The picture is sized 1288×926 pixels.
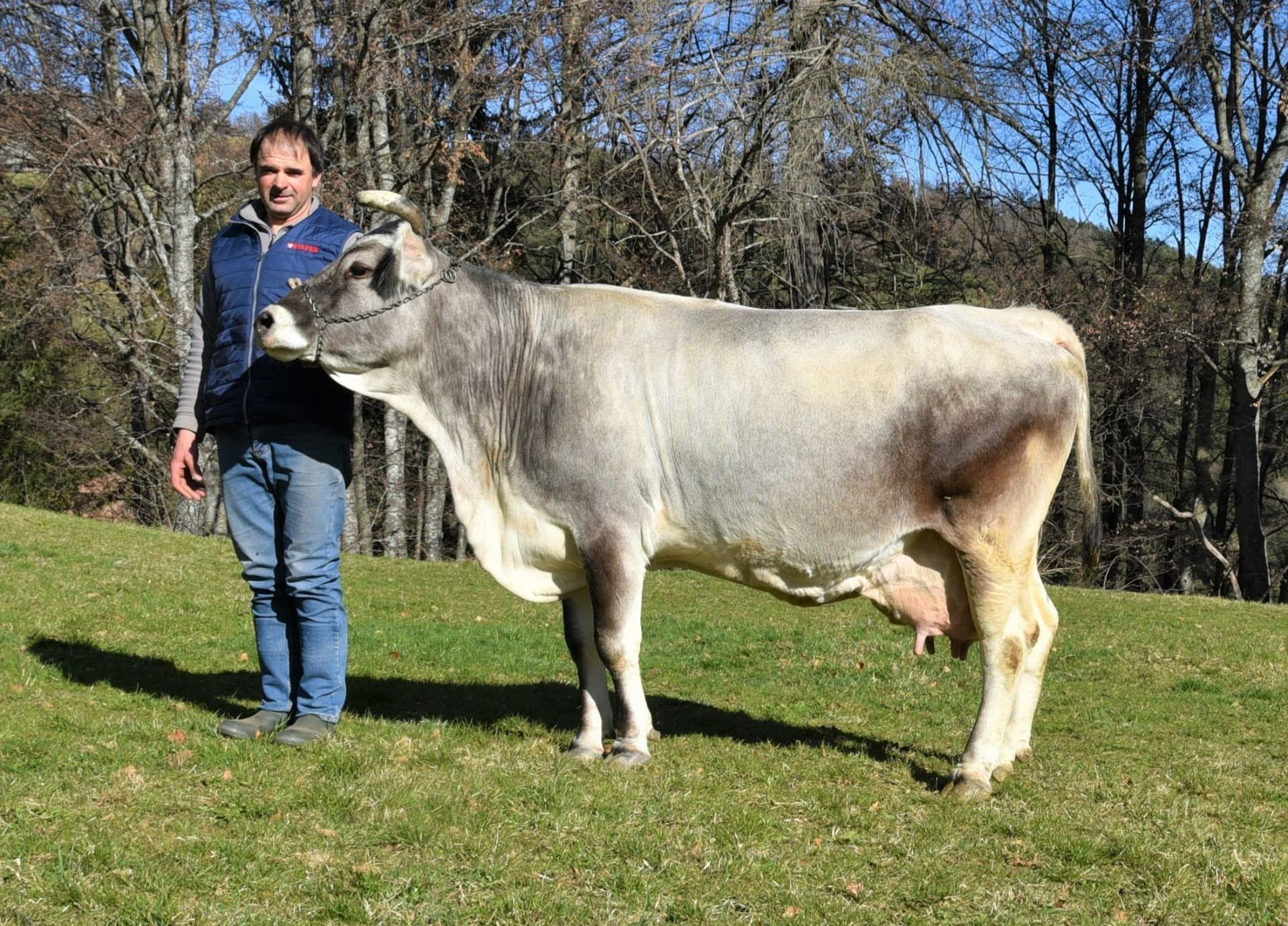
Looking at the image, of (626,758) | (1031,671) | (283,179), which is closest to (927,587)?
(1031,671)

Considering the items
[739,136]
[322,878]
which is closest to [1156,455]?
[739,136]

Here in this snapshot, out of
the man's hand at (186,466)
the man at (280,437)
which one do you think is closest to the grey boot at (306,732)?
the man at (280,437)

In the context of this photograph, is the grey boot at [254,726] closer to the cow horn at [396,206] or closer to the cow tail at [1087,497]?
the cow horn at [396,206]

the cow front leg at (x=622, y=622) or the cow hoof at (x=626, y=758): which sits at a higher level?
the cow front leg at (x=622, y=622)

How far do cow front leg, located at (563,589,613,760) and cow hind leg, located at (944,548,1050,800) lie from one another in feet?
6.18

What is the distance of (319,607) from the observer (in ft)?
21.6

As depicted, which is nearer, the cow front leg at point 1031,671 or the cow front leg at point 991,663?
the cow front leg at point 991,663

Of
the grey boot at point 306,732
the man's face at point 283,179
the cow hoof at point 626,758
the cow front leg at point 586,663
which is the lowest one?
the cow hoof at point 626,758

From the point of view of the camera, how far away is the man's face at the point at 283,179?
656 cm

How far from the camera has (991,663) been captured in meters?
6.32

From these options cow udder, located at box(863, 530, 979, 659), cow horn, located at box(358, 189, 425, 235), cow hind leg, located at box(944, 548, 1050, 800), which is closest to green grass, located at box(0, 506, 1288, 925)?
cow hind leg, located at box(944, 548, 1050, 800)

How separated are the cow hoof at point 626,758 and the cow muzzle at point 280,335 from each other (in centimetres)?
259

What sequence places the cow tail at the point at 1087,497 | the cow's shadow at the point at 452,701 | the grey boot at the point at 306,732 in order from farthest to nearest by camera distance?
the cow's shadow at the point at 452,701 → the cow tail at the point at 1087,497 → the grey boot at the point at 306,732

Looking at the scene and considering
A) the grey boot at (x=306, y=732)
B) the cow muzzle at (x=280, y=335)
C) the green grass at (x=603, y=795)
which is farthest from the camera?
the grey boot at (x=306, y=732)
